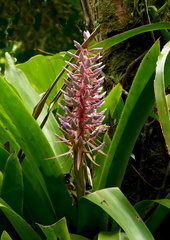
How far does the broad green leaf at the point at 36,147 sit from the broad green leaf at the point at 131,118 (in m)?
0.09

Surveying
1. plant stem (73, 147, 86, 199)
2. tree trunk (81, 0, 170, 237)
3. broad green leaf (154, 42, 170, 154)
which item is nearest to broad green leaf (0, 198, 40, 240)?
plant stem (73, 147, 86, 199)

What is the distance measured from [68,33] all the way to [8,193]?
171cm

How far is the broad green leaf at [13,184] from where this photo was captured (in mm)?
722

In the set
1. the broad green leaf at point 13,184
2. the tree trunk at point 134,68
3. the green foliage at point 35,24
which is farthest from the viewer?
the green foliage at point 35,24

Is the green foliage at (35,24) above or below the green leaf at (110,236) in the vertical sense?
above

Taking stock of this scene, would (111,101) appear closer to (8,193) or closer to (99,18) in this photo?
(8,193)

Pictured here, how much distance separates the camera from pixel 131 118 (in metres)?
0.78

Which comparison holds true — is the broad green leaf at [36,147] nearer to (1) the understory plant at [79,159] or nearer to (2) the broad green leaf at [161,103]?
(1) the understory plant at [79,159]

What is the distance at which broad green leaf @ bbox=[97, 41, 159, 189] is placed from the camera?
0.76m

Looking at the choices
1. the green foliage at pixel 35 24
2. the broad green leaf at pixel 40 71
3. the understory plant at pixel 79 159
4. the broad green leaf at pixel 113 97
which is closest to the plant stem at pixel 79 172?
the understory plant at pixel 79 159

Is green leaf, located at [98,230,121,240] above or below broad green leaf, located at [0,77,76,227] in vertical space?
below

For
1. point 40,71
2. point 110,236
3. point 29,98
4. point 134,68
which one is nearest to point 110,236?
point 110,236

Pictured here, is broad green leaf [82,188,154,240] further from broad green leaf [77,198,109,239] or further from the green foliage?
the green foliage

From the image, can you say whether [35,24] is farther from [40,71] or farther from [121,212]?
[121,212]
